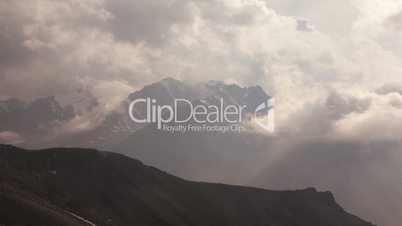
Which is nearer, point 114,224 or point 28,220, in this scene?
point 28,220

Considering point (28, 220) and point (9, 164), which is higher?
point (9, 164)

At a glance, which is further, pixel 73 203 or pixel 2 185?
pixel 73 203

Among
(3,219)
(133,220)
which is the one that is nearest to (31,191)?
(133,220)

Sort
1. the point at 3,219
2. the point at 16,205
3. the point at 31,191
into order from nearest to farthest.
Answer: the point at 3,219 < the point at 16,205 < the point at 31,191

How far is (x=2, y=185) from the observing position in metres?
160

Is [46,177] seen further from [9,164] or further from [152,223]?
[152,223]

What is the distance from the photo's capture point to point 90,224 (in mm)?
155750

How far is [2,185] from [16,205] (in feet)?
76.7

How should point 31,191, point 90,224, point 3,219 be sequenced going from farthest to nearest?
point 31,191 < point 90,224 < point 3,219

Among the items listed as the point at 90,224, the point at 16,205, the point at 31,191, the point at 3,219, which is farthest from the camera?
the point at 31,191

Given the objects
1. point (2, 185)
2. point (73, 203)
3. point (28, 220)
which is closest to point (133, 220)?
point (73, 203)

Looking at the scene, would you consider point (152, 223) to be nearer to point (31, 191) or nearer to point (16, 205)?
point (31, 191)

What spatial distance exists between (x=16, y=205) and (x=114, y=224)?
45.6m

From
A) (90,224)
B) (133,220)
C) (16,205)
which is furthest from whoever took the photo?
(133,220)
